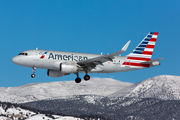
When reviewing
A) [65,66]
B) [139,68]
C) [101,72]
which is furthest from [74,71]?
[139,68]

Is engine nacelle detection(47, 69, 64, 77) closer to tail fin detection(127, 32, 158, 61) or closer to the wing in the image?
the wing

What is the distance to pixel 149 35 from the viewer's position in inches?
2670

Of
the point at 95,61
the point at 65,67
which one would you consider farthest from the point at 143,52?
the point at 65,67

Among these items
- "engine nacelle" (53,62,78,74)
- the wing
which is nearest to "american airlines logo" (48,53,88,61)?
"engine nacelle" (53,62,78,74)

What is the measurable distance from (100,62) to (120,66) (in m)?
5.65

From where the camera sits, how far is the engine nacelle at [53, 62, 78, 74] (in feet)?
179

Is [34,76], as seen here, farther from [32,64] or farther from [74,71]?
[74,71]

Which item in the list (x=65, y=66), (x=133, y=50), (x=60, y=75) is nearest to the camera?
(x=65, y=66)

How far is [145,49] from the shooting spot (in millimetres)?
65188

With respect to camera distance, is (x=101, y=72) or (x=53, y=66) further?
(x=101, y=72)

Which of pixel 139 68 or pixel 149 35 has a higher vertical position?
pixel 149 35

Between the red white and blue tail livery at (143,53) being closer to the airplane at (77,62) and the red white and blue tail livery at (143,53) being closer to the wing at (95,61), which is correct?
the airplane at (77,62)

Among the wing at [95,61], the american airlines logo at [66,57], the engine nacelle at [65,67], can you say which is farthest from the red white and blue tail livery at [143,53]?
the engine nacelle at [65,67]

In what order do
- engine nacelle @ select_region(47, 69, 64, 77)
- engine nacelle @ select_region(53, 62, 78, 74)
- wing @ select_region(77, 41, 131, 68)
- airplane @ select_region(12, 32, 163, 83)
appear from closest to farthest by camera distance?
wing @ select_region(77, 41, 131, 68) → engine nacelle @ select_region(53, 62, 78, 74) → airplane @ select_region(12, 32, 163, 83) → engine nacelle @ select_region(47, 69, 64, 77)
